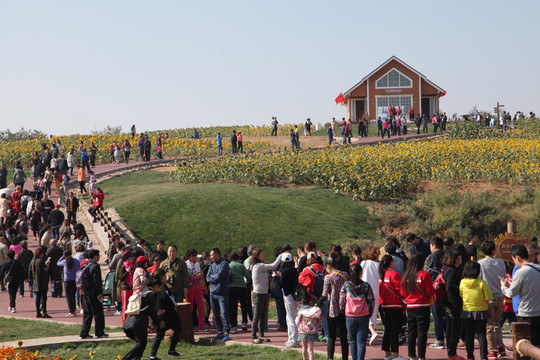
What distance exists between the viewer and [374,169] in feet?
111

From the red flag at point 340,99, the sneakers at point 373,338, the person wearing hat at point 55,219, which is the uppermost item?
the red flag at point 340,99

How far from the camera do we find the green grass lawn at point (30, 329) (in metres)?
13.0

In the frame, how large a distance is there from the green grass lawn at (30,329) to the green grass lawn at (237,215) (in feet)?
29.5

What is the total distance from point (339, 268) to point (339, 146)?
31.2 m

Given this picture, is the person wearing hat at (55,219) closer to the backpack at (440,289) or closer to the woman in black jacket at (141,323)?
the woman in black jacket at (141,323)

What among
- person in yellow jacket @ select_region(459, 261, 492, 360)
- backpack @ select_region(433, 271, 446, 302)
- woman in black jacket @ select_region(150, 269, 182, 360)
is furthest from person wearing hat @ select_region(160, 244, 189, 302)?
person in yellow jacket @ select_region(459, 261, 492, 360)

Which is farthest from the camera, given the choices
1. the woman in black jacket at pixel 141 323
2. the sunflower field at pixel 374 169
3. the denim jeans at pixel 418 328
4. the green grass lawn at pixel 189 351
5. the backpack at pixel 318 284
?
the sunflower field at pixel 374 169

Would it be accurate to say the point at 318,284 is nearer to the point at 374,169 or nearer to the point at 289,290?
the point at 289,290

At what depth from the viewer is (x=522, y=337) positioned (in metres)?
6.31

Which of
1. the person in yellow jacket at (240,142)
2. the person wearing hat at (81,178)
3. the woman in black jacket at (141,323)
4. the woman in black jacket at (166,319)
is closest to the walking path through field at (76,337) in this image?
the woman in black jacket at (166,319)

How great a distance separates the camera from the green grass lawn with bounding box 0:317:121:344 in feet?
42.6

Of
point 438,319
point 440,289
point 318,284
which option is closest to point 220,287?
point 318,284

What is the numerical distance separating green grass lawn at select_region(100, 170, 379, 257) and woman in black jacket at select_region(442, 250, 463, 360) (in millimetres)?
13786

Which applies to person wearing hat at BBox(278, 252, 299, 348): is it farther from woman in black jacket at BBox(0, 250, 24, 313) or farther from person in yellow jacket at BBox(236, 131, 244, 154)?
person in yellow jacket at BBox(236, 131, 244, 154)
